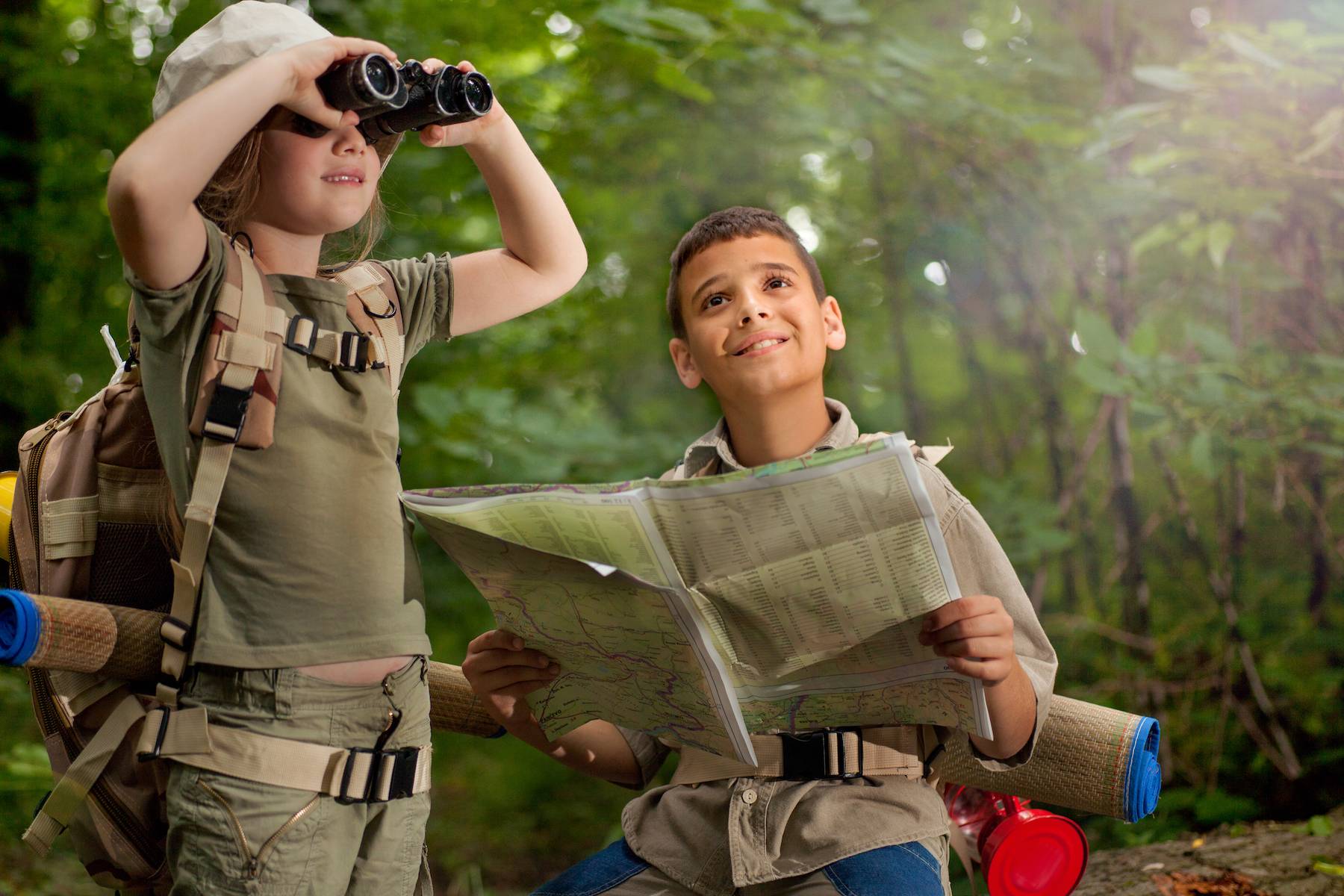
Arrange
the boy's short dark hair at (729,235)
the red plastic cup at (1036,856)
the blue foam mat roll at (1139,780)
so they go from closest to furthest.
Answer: the blue foam mat roll at (1139,780) → the red plastic cup at (1036,856) → the boy's short dark hair at (729,235)

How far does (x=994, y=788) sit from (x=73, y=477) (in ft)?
4.93

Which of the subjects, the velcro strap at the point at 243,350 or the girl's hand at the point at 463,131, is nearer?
the velcro strap at the point at 243,350

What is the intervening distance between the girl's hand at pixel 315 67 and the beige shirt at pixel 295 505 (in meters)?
0.19

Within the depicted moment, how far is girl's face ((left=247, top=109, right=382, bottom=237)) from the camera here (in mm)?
1418

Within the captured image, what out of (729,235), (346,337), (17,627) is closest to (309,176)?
(346,337)

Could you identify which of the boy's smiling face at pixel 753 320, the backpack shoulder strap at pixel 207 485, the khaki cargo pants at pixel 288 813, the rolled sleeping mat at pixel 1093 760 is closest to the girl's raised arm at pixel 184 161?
the backpack shoulder strap at pixel 207 485

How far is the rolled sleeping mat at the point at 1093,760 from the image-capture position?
5.56 ft

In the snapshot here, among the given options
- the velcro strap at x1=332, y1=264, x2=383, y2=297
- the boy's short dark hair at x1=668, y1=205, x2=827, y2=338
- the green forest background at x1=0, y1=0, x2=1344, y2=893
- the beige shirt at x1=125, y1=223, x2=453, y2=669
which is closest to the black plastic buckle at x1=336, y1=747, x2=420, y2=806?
the beige shirt at x1=125, y1=223, x2=453, y2=669

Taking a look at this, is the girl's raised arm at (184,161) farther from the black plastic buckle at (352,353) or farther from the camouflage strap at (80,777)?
the camouflage strap at (80,777)

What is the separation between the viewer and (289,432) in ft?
4.54

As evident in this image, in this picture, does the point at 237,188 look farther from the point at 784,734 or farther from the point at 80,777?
the point at 784,734

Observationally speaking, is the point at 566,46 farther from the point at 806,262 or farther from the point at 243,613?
the point at 243,613

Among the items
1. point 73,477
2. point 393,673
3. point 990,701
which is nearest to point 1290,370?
point 990,701

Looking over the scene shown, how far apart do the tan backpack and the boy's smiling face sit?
56 cm
